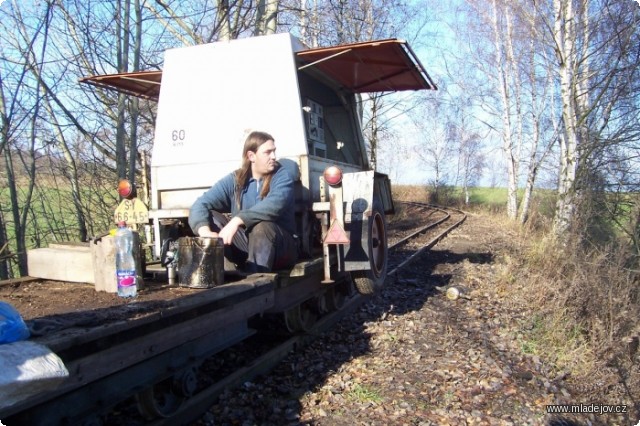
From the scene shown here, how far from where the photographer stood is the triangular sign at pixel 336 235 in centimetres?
456

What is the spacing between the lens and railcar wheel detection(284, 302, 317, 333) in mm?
4898

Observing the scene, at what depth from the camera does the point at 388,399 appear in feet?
12.5

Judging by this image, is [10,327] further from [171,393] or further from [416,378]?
[416,378]

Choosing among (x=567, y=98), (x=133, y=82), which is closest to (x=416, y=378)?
(x=133, y=82)

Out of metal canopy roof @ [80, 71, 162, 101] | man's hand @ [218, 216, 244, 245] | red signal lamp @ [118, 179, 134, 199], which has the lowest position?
man's hand @ [218, 216, 244, 245]

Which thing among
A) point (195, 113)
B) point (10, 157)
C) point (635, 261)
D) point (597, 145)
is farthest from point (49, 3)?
point (597, 145)

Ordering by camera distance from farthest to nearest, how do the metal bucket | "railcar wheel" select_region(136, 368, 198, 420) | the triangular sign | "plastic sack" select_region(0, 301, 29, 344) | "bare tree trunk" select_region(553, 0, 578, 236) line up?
"bare tree trunk" select_region(553, 0, 578, 236) < the triangular sign < the metal bucket < "railcar wheel" select_region(136, 368, 198, 420) < "plastic sack" select_region(0, 301, 29, 344)

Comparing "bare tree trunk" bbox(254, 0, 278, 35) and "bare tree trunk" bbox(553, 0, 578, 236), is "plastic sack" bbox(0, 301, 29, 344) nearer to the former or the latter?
"bare tree trunk" bbox(254, 0, 278, 35)

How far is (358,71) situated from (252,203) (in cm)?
270

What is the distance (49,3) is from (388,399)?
252 inches

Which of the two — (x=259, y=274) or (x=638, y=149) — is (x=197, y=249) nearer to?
(x=259, y=274)

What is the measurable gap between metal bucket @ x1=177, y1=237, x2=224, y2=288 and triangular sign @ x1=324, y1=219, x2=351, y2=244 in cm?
133

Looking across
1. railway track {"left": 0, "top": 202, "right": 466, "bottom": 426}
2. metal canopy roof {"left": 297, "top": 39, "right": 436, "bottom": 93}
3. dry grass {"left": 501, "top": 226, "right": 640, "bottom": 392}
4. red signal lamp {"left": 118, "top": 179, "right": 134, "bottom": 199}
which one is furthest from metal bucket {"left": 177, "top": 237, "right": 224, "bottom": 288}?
dry grass {"left": 501, "top": 226, "right": 640, "bottom": 392}

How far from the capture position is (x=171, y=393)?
3.34 metres
